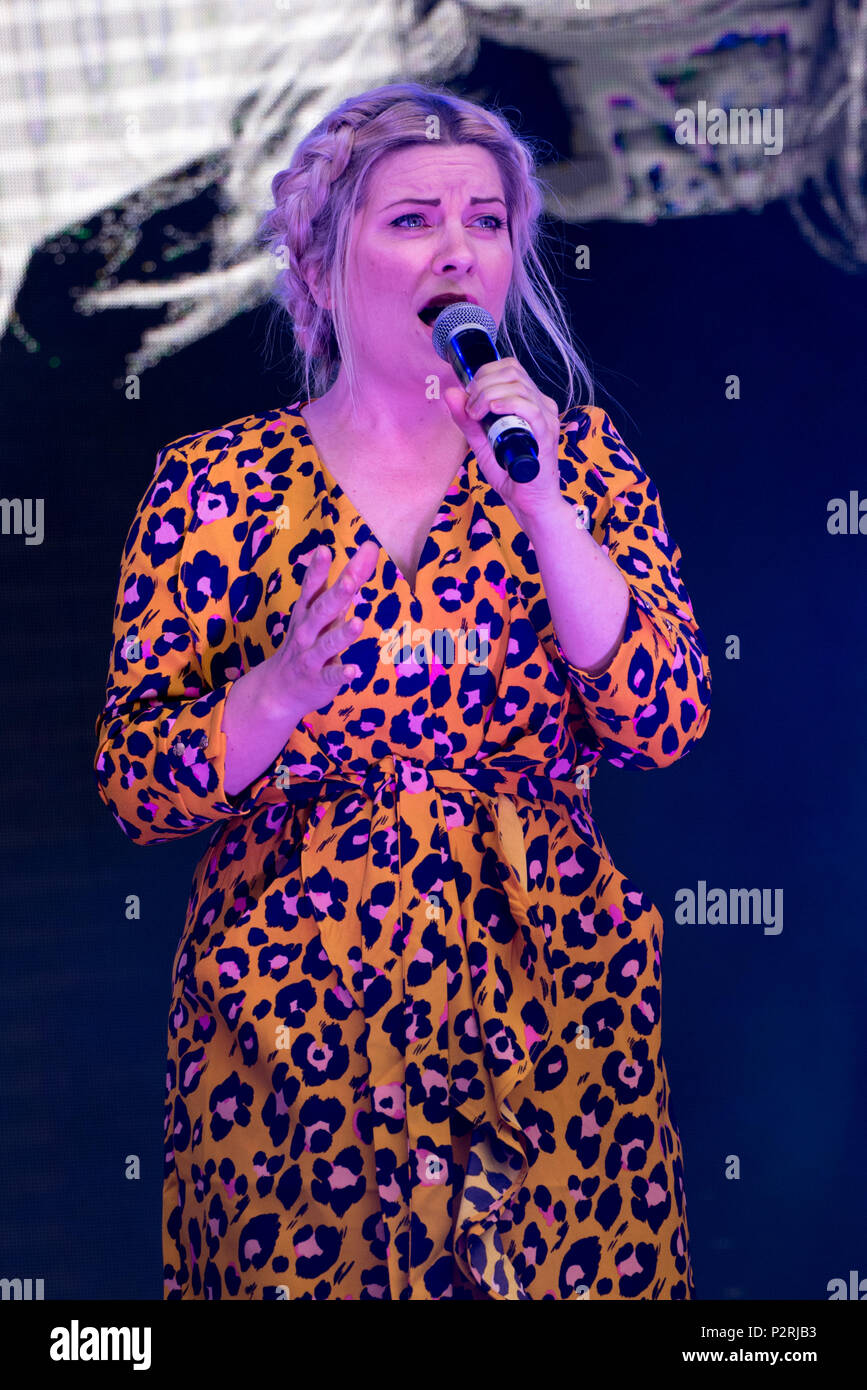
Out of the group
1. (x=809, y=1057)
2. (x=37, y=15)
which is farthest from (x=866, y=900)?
(x=37, y=15)

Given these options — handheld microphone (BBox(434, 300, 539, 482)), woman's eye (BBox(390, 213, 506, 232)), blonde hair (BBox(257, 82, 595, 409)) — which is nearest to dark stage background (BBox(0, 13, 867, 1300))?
blonde hair (BBox(257, 82, 595, 409))

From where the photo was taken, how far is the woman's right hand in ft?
3.34

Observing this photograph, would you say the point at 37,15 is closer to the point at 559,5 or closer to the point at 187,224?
the point at 187,224

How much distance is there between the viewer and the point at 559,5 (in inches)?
75.5

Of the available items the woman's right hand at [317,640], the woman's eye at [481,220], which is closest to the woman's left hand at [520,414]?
the woman's right hand at [317,640]

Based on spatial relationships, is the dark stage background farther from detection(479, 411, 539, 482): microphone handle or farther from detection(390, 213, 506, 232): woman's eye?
detection(479, 411, 539, 482): microphone handle

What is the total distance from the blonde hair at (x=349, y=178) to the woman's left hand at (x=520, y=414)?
263 mm

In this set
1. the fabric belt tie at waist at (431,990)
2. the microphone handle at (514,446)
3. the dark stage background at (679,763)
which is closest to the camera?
the microphone handle at (514,446)

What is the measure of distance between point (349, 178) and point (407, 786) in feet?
1.86

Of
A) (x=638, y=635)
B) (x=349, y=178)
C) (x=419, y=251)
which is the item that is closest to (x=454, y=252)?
(x=419, y=251)

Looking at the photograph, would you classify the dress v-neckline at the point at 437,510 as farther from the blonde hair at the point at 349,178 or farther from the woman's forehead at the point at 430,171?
the woman's forehead at the point at 430,171

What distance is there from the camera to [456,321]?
1.11 m

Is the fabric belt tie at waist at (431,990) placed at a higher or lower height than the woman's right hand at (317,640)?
lower

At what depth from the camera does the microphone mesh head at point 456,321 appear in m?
1.11
